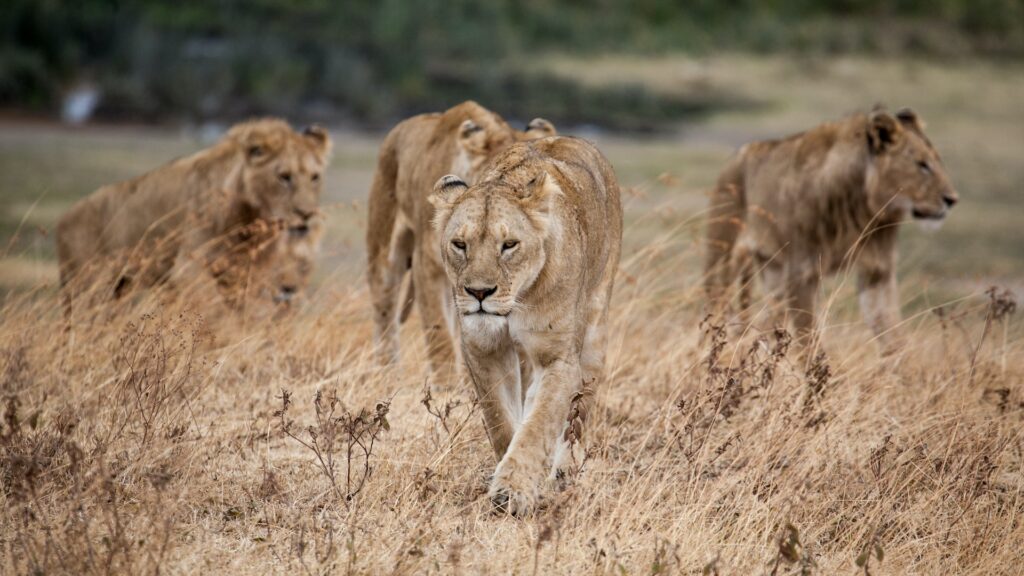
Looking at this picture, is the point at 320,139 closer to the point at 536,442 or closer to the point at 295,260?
the point at 295,260

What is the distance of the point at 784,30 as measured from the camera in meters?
42.3

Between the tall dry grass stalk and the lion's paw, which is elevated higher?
the lion's paw

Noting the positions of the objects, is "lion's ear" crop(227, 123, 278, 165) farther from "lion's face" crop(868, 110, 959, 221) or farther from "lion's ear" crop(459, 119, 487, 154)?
"lion's face" crop(868, 110, 959, 221)

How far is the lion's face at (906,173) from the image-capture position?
9.15m

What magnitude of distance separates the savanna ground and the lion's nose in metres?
0.55

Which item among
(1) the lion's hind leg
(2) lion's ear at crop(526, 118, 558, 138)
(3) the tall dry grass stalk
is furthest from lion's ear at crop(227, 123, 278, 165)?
(2) lion's ear at crop(526, 118, 558, 138)

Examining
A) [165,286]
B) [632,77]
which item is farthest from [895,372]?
[632,77]

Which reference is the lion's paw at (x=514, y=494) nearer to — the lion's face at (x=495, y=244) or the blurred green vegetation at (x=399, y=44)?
the lion's face at (x=495, y=244)

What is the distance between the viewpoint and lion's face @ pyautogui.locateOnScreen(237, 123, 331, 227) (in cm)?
902

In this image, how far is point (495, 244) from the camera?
5016 mm

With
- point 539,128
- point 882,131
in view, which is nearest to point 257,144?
point 539,128

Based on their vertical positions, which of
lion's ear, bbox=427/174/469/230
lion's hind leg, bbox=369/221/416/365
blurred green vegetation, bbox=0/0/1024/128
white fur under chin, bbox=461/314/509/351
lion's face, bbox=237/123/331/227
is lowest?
blurred green vegetation, bbox=0/0/1024/128

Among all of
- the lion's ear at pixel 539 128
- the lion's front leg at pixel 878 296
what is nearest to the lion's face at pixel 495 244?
the lion's ear at pixel 539 128

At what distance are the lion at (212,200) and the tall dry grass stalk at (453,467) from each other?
1.25 metres
